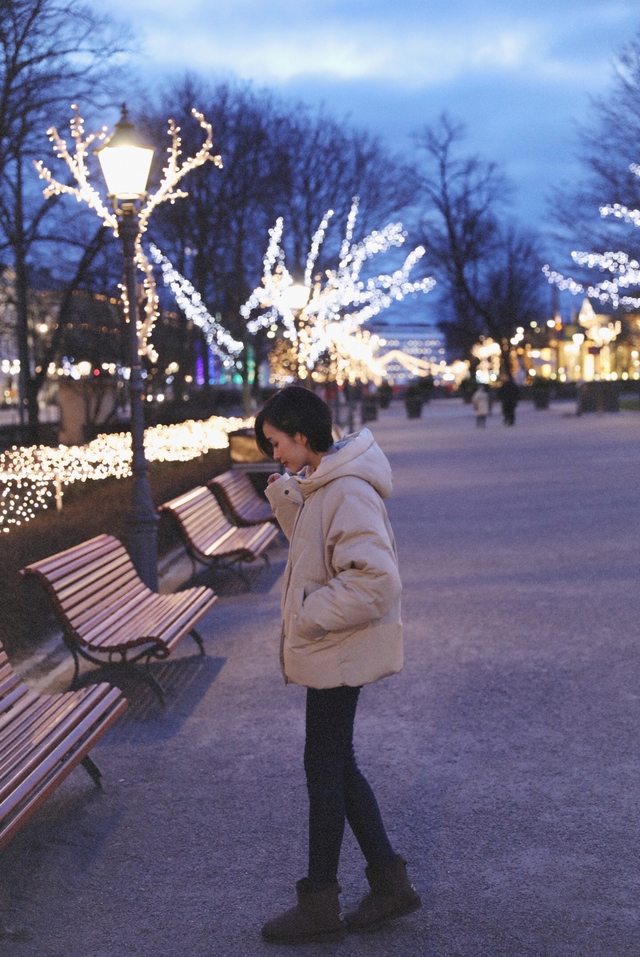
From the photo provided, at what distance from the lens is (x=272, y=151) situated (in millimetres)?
34094

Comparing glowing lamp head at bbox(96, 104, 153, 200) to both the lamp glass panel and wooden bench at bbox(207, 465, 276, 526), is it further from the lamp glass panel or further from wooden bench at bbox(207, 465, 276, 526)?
wooden bench at bbox(207, 465, 276, 526)

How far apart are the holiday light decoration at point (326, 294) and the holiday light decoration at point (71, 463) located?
273 inches

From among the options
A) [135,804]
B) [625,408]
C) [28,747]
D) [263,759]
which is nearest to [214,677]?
[263,759]

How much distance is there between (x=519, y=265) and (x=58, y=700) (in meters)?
85.2

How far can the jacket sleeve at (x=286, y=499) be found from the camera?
11.9ft

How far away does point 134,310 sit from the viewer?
8.81 metres

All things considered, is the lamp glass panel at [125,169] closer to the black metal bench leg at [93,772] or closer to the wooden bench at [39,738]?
the wooden bench at [39,738]

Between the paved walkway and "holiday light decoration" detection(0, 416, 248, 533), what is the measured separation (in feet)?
11.1

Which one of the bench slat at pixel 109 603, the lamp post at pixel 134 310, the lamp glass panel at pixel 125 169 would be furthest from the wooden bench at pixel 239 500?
the bench slat at pixel 109 603

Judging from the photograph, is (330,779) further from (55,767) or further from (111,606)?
(111,606)

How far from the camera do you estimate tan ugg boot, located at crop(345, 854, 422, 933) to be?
12.0 ft

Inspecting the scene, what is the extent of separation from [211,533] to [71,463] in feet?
19.2

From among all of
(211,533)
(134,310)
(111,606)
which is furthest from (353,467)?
(211,533)

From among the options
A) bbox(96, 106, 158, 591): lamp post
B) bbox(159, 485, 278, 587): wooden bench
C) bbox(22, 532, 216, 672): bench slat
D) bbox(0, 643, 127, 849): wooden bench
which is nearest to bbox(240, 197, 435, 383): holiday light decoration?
bbox(159, 485, 278, 587): wooden bench
